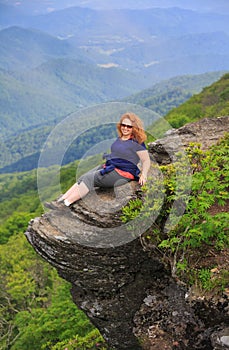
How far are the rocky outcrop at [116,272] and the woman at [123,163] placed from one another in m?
0.30

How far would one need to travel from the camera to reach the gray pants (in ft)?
38.7

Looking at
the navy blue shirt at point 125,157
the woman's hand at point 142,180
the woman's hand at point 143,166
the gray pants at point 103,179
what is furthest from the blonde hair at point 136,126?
the gray pants at point 103,179

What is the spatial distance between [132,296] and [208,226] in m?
3.42

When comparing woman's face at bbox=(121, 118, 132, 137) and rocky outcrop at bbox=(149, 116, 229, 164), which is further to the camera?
rocky outcrop at bbox=(149, 116, 229, 164)

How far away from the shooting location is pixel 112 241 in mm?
10914

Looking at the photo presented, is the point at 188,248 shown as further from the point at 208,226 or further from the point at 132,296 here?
the point at 132,296

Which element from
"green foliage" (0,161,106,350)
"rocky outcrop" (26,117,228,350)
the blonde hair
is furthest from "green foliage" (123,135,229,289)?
"green foliage" (0,161,106,350)

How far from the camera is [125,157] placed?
11672 millimetres

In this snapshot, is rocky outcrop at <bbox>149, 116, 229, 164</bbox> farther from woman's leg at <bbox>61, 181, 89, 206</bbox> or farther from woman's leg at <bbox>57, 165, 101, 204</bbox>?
woman's leg at <bbox>61, 181, 89, 206</bbox>

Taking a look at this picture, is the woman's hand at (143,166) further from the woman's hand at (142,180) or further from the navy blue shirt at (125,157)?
the navy blue shirt at (125,157)

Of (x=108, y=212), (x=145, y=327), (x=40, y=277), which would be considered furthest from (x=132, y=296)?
(x=40, y=277)

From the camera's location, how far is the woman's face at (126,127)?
11.7 m

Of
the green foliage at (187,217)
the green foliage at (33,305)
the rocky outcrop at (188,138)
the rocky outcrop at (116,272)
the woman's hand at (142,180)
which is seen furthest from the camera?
the green foliage at (33,305)

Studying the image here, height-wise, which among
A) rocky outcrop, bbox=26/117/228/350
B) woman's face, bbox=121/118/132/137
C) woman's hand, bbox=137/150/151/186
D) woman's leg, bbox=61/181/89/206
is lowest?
rocky outcrop, bbox=26/117/228/350
